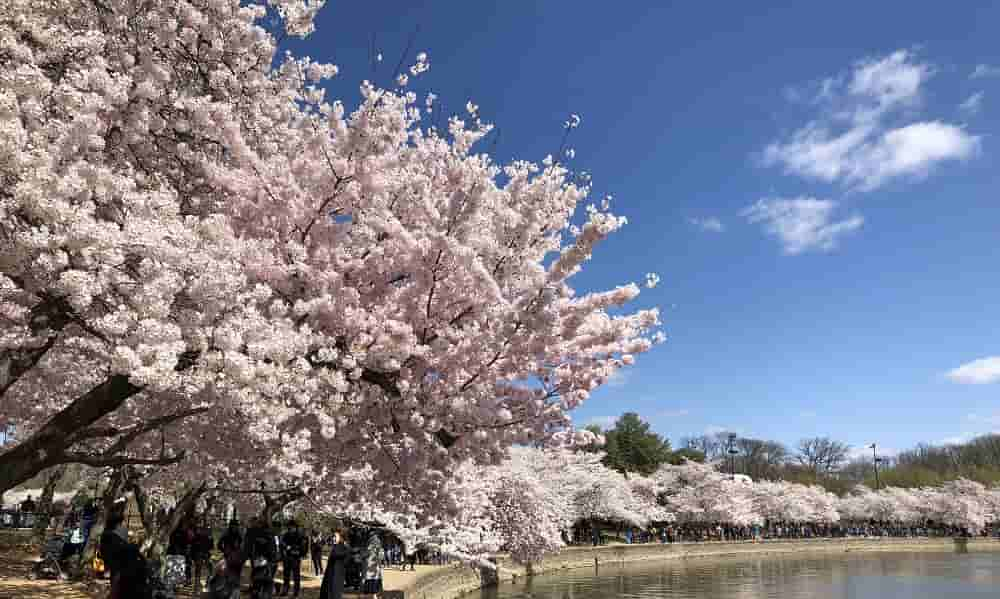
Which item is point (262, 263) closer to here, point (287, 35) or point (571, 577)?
point (287, 35)

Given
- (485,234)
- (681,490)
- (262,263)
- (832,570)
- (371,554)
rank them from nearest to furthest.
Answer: (262,263), (485,234), (371,554), (832,570), (681,490)

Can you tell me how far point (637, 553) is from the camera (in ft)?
132

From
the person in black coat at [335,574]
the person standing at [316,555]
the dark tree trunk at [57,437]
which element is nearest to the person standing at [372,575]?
the person in black coat at [335,574]

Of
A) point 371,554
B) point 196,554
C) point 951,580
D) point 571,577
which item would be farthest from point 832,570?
point 196,554

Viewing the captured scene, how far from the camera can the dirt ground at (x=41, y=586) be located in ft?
32.2

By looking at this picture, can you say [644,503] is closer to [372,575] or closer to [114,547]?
[372,575]

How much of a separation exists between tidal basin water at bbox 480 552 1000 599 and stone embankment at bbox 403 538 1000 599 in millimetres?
736

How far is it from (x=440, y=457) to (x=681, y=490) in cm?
5121

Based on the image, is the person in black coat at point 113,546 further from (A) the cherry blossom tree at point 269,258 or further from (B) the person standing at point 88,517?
(B) the person standing at point 88,517

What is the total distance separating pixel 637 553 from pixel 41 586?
115ft

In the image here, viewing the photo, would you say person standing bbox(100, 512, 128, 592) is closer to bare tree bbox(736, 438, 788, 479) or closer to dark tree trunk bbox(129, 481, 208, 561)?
dark tree trunk bbox(129, 481, 208, 561)

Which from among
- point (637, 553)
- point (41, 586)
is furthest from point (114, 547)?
point (637, 553)

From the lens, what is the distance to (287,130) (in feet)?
20.2

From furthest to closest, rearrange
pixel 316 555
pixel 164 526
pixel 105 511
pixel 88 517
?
pixel 316 555 < pixel 88 517 < pixel 105 511 < pixel 164 526
